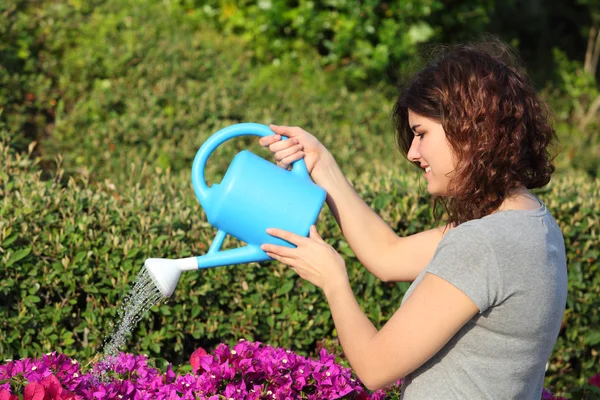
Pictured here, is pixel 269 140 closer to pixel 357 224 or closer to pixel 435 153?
pixel 357 224

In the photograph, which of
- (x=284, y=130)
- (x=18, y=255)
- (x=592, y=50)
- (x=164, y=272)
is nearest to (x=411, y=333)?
(x=164, y=272)

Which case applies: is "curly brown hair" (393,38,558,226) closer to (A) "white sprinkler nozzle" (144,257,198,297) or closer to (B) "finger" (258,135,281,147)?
(B) "finger" (258,135,281,147)

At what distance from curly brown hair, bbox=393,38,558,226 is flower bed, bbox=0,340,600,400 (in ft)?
2.14

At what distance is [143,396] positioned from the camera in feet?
6.82

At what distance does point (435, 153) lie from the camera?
182 centimetres

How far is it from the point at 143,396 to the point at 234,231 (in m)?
0.52

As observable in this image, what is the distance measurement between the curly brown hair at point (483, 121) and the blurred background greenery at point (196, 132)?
Result: 1.09ft

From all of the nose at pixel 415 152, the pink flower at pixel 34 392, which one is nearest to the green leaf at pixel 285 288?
the nose at pixel 415 152

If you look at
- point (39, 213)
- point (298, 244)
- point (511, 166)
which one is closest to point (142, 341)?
point (39, 213)

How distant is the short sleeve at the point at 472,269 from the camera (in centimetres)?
162

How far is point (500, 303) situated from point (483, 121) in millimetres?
402

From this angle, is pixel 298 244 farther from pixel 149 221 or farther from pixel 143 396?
pixel 149 221

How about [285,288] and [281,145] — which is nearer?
[281,145]

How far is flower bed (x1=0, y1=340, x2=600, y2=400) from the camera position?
6.57 ft
